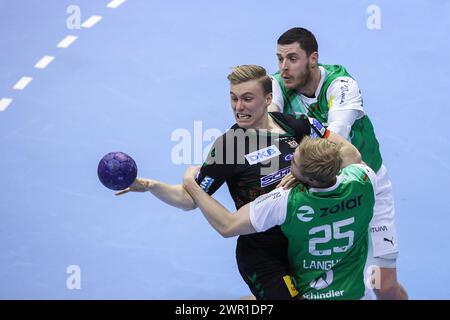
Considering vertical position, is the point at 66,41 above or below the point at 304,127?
above

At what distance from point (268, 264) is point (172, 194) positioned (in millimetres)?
889

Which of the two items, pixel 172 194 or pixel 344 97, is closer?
pixel 172 194

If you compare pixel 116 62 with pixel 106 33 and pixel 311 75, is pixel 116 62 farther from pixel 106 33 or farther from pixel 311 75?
pixel 311 75

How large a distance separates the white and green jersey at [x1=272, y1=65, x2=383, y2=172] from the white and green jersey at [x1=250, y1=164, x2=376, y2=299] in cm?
137

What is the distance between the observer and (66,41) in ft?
37.1

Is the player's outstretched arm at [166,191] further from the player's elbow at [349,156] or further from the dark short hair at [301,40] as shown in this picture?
the dark short hair at [301,40]

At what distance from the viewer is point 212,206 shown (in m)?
6.09

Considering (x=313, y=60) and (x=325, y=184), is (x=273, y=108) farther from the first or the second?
(x=325, y=184)

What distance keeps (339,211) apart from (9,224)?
172 inches

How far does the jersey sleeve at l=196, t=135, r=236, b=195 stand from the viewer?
623 centimetres

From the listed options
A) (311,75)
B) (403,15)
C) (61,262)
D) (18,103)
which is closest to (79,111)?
(18,103)

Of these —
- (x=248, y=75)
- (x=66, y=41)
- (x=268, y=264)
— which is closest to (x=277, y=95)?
(x=248, y=75)

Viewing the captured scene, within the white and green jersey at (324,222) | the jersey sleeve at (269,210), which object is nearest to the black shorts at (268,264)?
the white and green jersey at (324,222)
